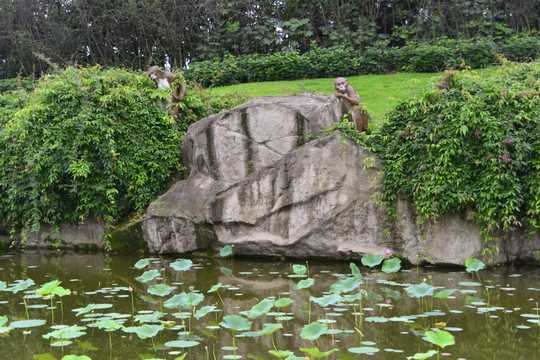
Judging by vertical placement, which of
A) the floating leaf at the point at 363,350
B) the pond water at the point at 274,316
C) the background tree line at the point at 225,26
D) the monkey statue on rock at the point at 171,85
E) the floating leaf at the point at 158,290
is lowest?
the pond water at the point at 274,316

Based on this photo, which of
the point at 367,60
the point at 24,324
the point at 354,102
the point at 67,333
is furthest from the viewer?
the point at 367,60

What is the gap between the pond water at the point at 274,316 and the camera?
15.1 ft

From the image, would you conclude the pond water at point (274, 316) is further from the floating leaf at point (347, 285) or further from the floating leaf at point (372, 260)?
the floating leaf at point (372, 260)

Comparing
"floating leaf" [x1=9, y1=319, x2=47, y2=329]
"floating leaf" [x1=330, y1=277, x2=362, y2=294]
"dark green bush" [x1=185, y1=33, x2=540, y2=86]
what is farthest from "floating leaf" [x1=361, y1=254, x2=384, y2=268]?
"dark green bush" [x1=185, y1=33, x2=540, y2=86]

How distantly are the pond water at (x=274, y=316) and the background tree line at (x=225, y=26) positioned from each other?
13.8 metres

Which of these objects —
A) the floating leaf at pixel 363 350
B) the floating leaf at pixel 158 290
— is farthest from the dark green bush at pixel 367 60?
the floating leaf at pixel 363 350

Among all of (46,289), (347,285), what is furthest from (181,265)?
(347,285)

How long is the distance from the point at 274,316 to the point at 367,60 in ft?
47.8

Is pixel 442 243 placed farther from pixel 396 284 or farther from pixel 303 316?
pixel 303 316

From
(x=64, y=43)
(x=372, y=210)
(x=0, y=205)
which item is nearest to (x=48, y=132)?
(x=0, y=205)

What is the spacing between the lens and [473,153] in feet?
25.5

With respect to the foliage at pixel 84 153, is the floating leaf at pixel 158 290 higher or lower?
lower

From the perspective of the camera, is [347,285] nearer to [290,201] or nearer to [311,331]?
[311,331]

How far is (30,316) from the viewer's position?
5750 millimetres
